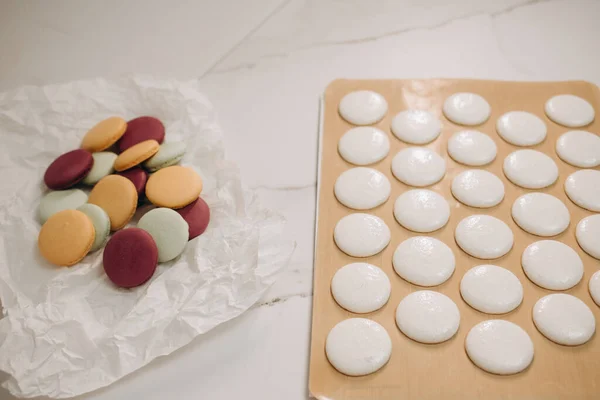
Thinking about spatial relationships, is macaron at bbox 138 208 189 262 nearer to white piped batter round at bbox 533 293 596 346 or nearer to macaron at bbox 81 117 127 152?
macaron at bbox 81 117 127 152

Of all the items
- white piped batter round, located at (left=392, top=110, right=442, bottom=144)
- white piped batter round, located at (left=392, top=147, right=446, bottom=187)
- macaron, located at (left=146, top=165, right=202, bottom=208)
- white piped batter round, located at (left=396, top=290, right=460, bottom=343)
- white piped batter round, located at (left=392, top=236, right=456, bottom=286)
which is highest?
white piped batter round, located at (left=392, top=110, right=442, bottom=144)

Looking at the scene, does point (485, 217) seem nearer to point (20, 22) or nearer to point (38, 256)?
point (38, 256)

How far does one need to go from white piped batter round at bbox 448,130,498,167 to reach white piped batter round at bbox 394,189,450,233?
10 centimetres

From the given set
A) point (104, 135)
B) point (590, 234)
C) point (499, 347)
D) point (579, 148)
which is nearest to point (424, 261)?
point (499, 347)

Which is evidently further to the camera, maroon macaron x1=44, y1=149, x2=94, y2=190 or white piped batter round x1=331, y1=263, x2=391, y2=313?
maroon macaron x1=44, y1=149, x2=94, y2=190

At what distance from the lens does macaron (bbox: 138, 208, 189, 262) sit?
0.84 meters

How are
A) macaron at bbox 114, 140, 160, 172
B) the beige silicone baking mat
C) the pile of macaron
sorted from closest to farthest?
the beige silicone baking mat
the pile of macaron
macaron at bbox 114, 140, 160, 172

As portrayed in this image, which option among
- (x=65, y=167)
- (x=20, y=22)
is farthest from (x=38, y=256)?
(x=20, y=22)

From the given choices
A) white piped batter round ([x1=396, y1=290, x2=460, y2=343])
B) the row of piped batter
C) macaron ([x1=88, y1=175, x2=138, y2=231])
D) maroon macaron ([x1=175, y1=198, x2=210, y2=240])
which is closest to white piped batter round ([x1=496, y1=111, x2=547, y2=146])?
the row of piped batter

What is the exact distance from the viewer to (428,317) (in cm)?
77

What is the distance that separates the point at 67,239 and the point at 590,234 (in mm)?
802

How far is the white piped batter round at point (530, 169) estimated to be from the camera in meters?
0.92

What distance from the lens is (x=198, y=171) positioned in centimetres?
97

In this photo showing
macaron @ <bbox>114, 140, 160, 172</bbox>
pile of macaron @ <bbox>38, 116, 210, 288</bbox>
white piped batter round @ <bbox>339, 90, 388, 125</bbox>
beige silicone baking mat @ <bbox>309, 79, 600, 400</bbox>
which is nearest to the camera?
beige silicone baking mat @ <bbox>309, 79, 600, 400</bbox>
